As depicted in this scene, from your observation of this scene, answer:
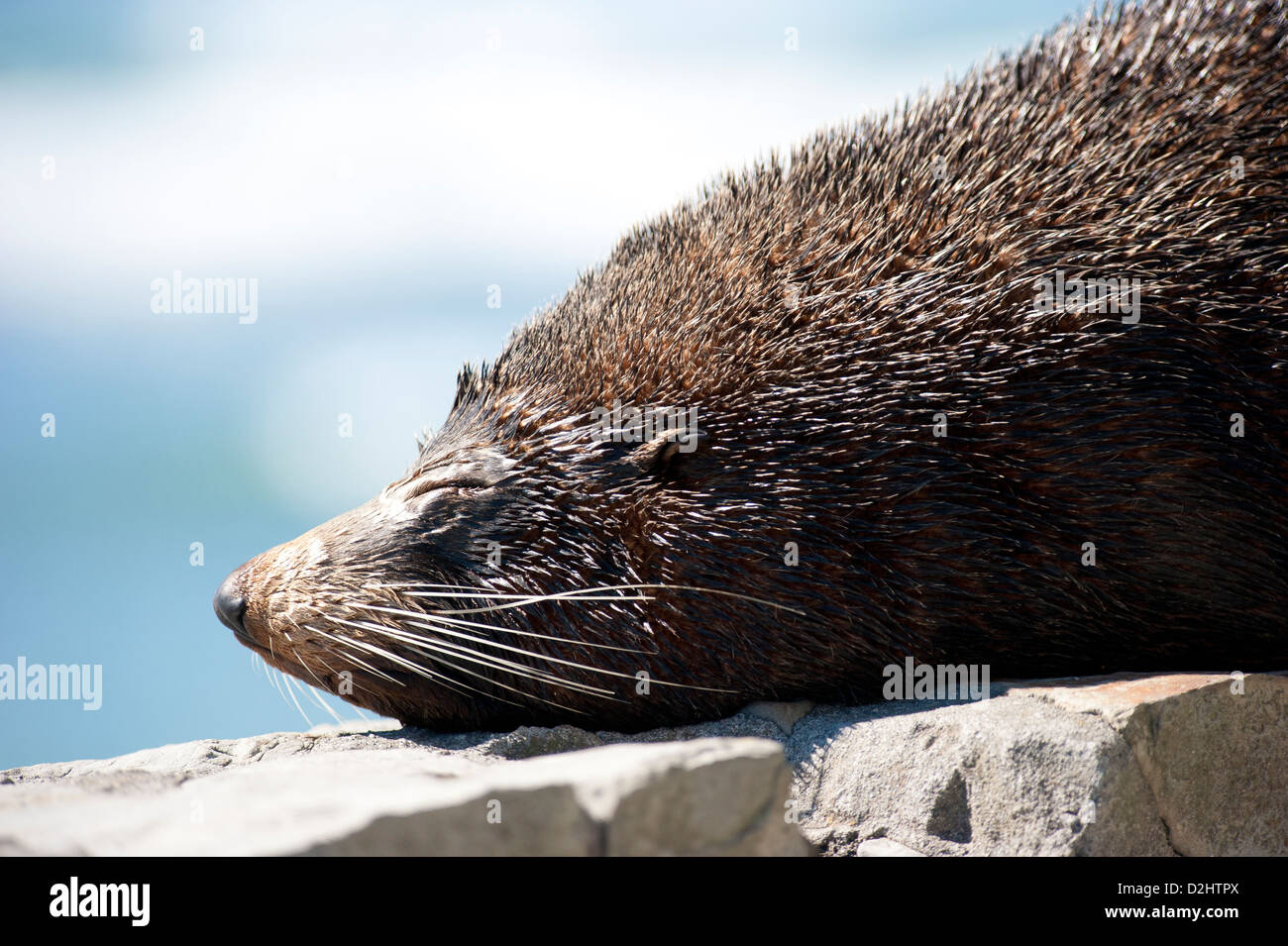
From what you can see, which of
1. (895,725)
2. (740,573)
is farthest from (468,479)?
(895,725)

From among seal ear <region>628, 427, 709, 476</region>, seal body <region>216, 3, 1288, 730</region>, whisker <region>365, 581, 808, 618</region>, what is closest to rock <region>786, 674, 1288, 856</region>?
seal body <region>216, 3, 1288, 730</region>

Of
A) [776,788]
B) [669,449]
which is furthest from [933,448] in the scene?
[776,788]

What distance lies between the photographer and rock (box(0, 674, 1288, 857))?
8.30ft

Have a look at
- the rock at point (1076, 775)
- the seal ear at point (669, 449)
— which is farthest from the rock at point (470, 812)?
the seal ear at point (669, 449)

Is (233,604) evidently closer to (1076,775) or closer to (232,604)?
(232,604)

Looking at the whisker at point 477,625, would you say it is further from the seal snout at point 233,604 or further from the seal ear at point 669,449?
the seal ear at point 669,449

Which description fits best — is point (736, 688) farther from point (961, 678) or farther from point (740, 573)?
point (961, 678)

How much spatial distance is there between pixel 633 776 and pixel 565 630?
2587mm

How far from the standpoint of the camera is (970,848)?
3852 mm

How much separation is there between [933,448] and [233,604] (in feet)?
12.3

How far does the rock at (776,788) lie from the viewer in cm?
253

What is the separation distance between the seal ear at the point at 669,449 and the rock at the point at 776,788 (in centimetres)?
123

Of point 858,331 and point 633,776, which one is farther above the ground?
point 858,331

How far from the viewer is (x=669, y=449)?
16.8 feet
